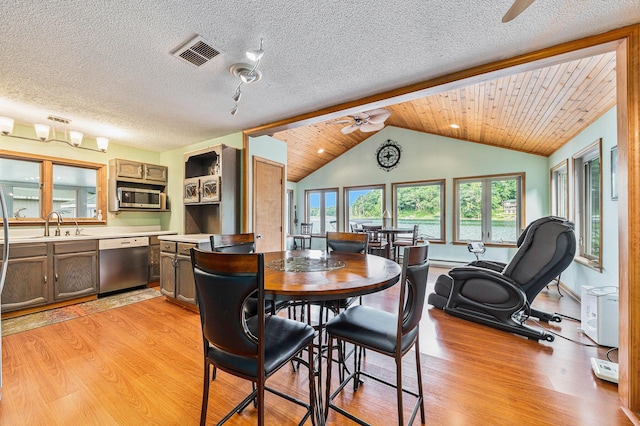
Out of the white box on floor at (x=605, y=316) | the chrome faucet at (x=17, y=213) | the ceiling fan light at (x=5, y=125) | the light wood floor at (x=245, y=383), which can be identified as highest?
the ceiling fan light at (x=5, y=125)

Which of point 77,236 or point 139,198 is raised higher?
point 139,198

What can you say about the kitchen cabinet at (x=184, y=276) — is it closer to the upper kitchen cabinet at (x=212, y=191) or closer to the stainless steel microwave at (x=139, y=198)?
the upper kitchen cabinet at (x=212, y=191)

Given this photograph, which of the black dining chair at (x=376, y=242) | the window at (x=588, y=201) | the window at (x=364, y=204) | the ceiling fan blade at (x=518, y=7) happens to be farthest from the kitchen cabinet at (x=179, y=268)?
the window at (x=588, y=201)

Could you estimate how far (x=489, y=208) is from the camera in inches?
234

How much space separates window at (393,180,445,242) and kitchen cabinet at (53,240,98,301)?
6251 millimetres

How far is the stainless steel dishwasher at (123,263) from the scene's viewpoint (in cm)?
378

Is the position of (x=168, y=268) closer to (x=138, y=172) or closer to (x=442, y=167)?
(x=138, y=172)

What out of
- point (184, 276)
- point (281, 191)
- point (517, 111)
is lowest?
point (184, 276)

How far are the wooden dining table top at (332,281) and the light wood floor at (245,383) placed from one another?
85 cm

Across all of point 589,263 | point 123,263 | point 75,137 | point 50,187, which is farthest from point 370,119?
point 50,187

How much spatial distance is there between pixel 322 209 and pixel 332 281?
7.10m

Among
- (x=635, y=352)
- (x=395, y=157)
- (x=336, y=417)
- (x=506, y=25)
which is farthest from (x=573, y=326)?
(x=395, y=157)

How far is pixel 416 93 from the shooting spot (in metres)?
2.52

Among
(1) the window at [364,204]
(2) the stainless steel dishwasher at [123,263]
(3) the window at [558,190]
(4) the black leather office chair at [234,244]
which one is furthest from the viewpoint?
(1) the window at [364,204]
